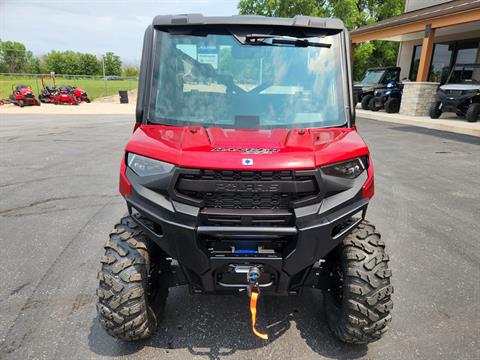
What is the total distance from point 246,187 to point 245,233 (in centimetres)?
26

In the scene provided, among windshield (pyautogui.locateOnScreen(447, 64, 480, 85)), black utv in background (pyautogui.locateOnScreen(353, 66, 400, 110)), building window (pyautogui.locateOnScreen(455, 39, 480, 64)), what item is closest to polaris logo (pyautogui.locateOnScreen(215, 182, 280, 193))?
windshield (pyautogui.locateOnScreen(447, 64, 480, 85))

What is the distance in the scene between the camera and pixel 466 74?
14156 millimetres

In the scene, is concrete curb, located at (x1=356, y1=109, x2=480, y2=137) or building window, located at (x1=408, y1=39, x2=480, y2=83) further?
building window, located at (x1=408, y1=39, x2=480, y2=83)

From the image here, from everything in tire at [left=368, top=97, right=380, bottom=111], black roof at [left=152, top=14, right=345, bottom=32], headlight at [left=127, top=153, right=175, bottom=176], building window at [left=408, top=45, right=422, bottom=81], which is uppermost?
building window at [left=408, top=45, right=422, bottom=81]

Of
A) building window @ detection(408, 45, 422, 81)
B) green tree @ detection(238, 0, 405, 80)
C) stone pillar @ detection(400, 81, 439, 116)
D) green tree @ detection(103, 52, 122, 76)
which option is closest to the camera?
stone pillar @ detection(400, 81, 439, 116)

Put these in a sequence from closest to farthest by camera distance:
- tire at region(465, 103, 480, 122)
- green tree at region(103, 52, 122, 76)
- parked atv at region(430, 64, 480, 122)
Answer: tire at region(465, 103, 480, 122) < parked atv at region(430, 64, 480, 122) < green tree at region(103, 52, 122, 76)

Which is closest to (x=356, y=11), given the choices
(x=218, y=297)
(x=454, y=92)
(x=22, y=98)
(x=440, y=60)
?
(x=440, y=60)

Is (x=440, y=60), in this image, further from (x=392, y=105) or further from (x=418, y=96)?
(x=418, y=96)

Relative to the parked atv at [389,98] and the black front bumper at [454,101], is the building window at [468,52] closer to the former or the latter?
the parked atv at [389,98]

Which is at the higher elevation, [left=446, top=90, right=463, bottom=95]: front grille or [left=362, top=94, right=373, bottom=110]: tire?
[left=446, top=90, right=463, bottom=95]: front grille

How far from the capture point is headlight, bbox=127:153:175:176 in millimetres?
2113

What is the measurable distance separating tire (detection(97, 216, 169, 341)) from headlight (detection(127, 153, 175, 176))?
42 centimetres

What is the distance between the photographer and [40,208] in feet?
16.9

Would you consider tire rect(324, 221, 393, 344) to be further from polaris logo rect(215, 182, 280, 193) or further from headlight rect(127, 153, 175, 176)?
headlight rect(127, 153, 175, 176)
